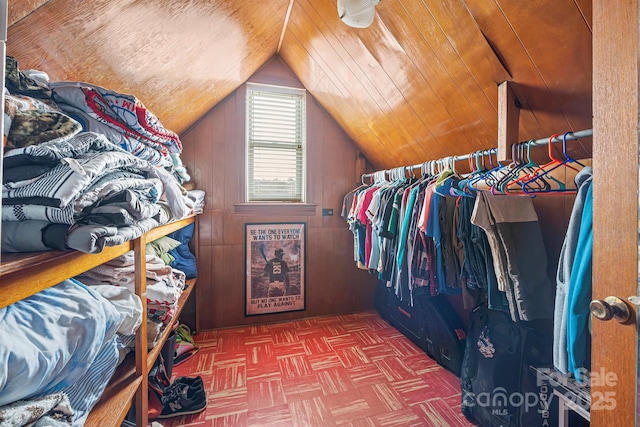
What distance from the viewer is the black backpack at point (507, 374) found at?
134cm

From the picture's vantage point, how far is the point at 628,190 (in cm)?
65

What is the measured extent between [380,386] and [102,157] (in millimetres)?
1997

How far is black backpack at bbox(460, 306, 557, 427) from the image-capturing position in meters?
1.34

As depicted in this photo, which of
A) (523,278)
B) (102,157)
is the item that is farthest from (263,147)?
(523,278)

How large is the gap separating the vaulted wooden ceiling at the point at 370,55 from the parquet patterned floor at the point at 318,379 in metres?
1.62

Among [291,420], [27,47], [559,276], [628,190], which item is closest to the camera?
[628,190]

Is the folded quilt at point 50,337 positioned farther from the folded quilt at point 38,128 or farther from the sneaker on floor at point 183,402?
the sneaker on floor at point 183,402

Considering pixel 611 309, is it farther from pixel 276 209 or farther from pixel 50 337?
pixel 276 209

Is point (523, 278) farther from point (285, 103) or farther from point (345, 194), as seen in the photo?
point (285, 103)

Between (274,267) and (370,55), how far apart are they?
206cm

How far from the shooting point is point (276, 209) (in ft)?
9.21

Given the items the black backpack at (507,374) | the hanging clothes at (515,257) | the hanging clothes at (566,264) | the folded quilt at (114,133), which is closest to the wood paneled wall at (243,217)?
the folded quilt at (114,133)

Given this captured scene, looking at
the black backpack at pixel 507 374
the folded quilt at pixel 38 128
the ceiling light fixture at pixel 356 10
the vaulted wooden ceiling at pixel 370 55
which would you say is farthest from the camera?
the black backpack at pixel 507 374

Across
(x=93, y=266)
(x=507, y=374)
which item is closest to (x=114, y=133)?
(x=93, y=266)
